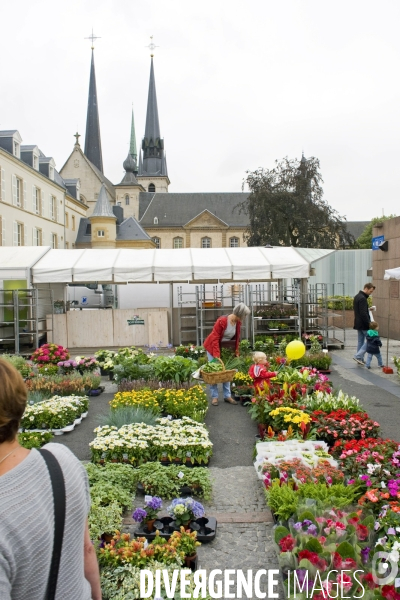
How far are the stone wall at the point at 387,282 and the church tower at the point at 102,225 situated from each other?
1548 inches

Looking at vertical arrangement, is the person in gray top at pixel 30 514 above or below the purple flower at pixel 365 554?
above

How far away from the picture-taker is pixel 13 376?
1719 mm

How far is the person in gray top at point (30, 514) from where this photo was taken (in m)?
1.59

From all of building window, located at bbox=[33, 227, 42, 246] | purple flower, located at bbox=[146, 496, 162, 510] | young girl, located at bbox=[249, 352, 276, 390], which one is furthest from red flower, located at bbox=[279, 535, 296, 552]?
building window, located at bbox=[33, 227, 42, 246]

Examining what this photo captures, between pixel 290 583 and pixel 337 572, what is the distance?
13.5 inches

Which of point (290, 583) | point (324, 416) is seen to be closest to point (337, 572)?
point (290, 583)

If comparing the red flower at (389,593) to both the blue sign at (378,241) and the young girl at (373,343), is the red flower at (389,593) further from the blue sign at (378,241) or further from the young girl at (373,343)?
the blue sign at (378,241)

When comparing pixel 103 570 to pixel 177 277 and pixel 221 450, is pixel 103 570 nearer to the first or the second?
Result: pixel 221 450

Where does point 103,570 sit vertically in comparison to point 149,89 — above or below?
below

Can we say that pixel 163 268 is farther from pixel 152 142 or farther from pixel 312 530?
pixel 152 142

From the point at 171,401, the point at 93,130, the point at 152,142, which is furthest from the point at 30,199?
the point at 152,142

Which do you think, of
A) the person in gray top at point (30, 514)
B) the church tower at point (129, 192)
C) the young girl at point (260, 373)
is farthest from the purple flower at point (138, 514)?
the church tower at point (129, 192)

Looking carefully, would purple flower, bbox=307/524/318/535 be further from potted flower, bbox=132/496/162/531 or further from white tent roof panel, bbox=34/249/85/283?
white tent roof panel, bbox=34/249/85/283

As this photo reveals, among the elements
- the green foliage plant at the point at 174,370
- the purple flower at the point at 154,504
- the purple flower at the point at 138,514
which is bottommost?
the purple flower at the point at 138,514
